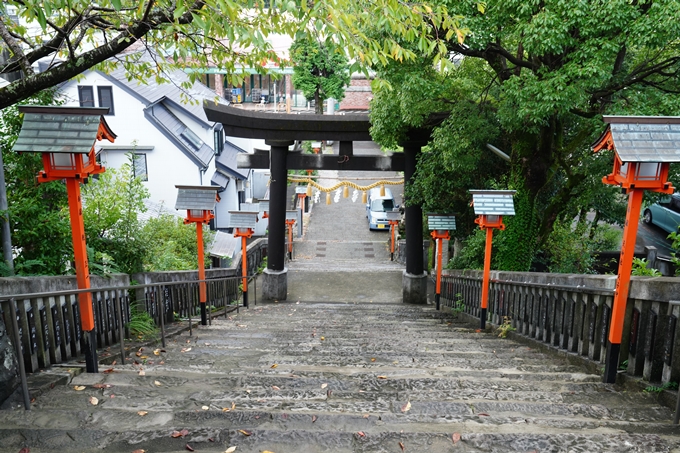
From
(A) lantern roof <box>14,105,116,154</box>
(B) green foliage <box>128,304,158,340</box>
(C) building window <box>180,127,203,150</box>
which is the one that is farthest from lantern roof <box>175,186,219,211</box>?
(C) building window <box>180,127,203,150</box>

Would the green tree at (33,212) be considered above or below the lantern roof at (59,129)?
below

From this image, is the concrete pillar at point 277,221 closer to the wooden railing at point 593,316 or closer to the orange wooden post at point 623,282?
the wooden railing at point 593,316

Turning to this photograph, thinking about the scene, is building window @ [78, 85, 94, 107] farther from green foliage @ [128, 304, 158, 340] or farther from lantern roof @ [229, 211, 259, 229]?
green foliage @ [128, 304, 158, 340]

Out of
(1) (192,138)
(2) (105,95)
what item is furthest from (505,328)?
(2) (105,95)

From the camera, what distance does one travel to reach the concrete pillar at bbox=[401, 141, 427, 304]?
13.4 meters

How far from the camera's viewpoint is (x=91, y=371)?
459cm

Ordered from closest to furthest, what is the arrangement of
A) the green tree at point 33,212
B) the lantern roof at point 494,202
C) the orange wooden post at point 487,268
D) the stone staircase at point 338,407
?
the stone staircase at point 338,407 → the green tree at point 33,212 → the lantern roof at point 494,202 → the orange wooden post at point 487,268

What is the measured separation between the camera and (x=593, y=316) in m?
5.35

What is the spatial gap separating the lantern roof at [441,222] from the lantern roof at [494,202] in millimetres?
3388

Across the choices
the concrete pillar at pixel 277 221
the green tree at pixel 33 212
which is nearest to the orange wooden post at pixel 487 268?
the green tree at pixel 33 212

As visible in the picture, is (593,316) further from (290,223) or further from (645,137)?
(290,223)

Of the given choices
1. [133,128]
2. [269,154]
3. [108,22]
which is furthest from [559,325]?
[133,128]

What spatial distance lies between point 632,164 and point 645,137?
26cm

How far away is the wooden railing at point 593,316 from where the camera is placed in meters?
4.20
